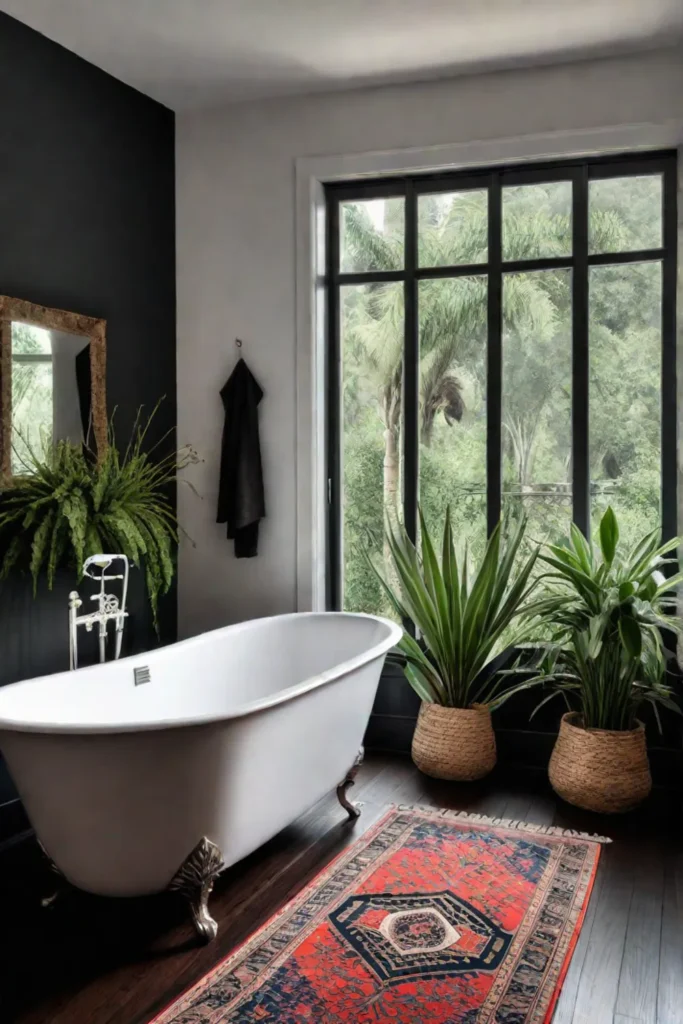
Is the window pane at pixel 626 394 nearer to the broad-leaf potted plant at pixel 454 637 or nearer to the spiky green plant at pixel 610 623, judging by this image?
the spiky green plant at pixel 610 623

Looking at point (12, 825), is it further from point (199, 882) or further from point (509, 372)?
point (509, 372)

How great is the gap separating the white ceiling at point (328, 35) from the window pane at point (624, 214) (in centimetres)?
54

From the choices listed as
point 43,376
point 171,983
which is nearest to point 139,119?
point 43,376

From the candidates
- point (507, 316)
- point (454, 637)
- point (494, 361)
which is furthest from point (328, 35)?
point (454, 637)

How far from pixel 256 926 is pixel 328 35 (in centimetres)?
329

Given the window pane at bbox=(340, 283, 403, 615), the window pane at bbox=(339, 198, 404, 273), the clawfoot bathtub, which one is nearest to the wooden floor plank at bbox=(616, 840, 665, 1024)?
the clawfoot bathtub

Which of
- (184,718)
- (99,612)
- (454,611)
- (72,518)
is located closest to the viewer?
(184,718)

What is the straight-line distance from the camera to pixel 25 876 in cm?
296

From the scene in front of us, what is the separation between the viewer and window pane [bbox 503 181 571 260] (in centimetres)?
403

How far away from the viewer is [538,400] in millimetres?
4094

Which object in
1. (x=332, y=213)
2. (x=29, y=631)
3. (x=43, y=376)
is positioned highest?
(x=332, y=213)

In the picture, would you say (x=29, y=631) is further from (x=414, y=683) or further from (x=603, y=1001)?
(x=603, y=1001)

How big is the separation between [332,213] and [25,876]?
3.16 metres

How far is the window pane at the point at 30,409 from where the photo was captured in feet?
11.1
